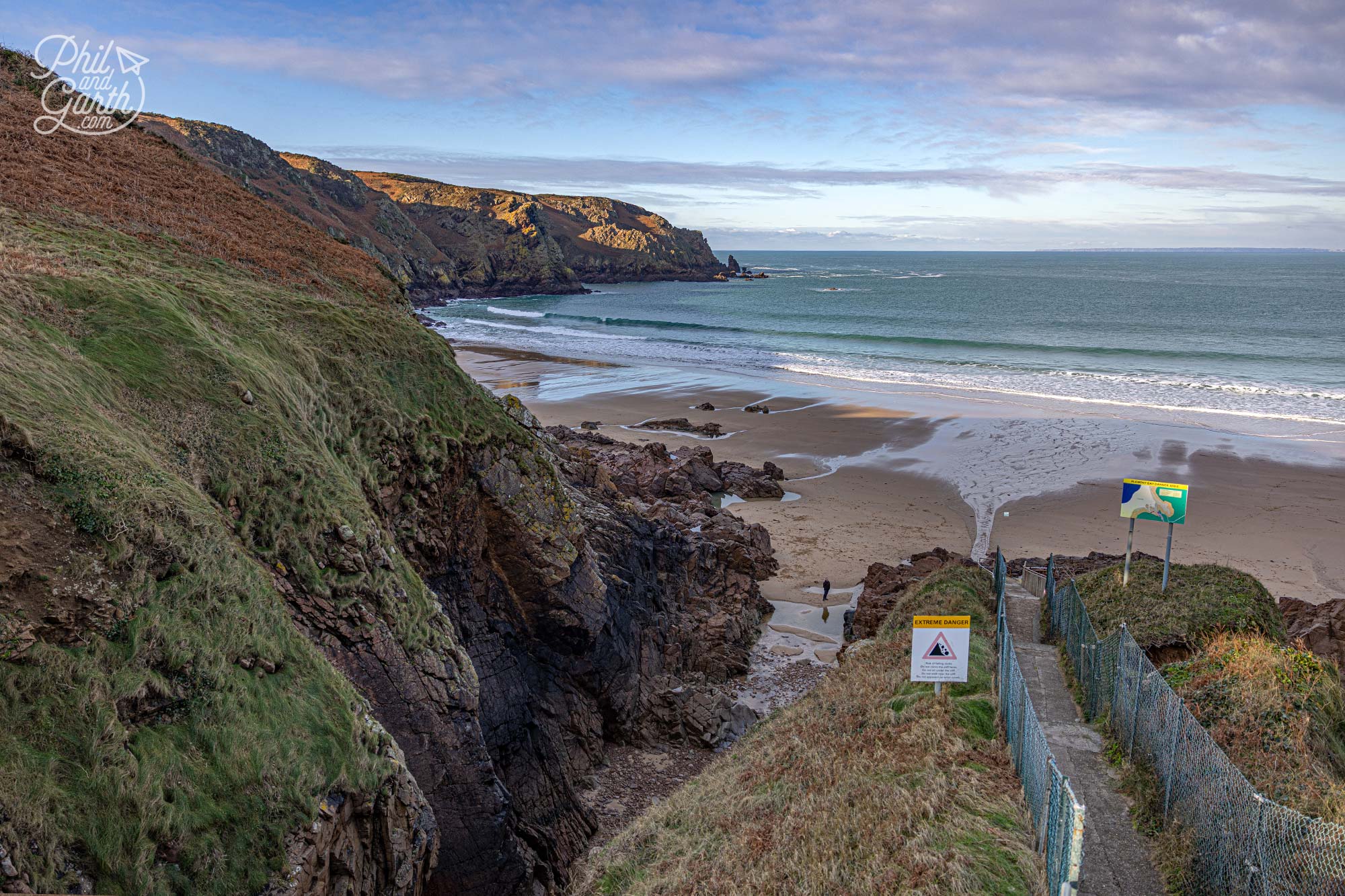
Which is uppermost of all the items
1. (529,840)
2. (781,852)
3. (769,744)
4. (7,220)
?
(7,220)

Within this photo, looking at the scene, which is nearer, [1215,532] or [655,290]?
[1215,532]

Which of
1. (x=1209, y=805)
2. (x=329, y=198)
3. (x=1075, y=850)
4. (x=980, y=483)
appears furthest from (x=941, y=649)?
(x=329, y=198)

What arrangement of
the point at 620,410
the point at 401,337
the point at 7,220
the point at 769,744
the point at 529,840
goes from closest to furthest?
the point at 529,840 < the point at 769,744 < the point at 7,220 < the point at 401,337 < the point at 620,410

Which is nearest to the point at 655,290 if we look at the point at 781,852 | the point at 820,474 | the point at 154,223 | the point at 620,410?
the point at 620,410

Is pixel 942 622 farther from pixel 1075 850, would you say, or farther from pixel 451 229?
pixel 451 229

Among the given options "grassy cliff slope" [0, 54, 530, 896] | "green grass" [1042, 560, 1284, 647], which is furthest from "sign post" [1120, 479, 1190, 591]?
"grassy cliff slope" [0, 54, 530, 896]

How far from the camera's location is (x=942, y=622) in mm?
11555

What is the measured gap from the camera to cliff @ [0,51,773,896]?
6879mm

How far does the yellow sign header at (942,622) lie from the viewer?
37.5 ft

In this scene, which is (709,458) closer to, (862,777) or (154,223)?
(154,223)

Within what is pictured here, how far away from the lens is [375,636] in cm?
1009

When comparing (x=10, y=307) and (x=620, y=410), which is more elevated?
(x=10, y=307)

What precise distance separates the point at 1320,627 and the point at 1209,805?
10.8 metres

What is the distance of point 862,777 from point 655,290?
143 meters
